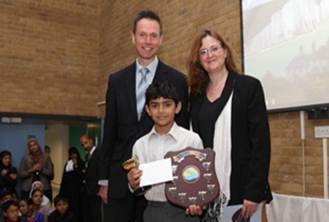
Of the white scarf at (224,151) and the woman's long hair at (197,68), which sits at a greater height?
the woman's long hair at (197,68)

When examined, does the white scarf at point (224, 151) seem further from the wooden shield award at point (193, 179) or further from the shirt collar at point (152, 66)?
the shirt collar at point (152, 66)

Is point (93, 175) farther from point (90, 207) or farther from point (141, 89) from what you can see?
point (141, 89)

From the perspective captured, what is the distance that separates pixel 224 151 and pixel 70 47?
20.7ft

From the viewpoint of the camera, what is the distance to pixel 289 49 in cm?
395

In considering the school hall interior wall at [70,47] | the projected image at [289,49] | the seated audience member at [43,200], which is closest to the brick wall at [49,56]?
the school hall interior wall at [70,47]

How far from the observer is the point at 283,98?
3.98 m

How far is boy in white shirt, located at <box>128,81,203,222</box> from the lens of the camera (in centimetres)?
196

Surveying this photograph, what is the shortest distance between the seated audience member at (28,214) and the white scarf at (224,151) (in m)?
4.11

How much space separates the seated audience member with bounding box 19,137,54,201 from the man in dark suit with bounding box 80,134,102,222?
2.22ft

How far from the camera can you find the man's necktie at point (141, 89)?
2.26 metres

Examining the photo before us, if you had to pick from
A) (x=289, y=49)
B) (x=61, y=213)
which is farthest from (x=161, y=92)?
(x=61, y=213)

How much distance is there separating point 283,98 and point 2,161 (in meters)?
4.47

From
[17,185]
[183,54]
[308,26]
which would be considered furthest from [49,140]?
[308,26]

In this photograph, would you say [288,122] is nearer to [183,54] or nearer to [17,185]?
[183,54]
